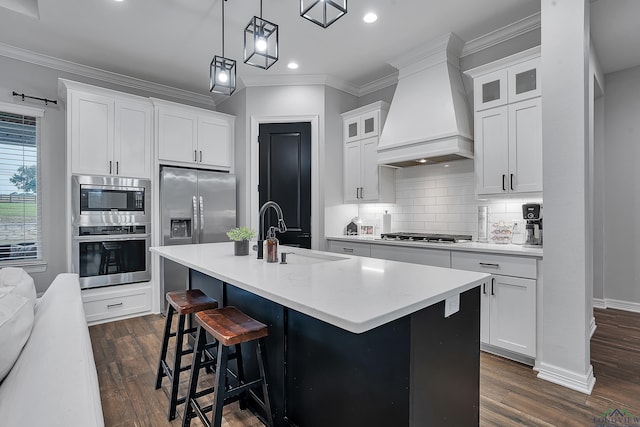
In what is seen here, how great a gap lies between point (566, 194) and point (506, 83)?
116 centimetres

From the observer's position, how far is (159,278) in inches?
159

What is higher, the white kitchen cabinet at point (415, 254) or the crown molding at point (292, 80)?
the crown molding at point (292, 80)

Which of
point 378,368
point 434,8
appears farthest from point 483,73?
point 378,368

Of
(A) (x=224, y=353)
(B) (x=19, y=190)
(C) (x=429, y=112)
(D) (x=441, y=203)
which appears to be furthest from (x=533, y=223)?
(B) (x=19, y=190)

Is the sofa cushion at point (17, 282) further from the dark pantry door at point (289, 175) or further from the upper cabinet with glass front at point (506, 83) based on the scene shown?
the upper cabinet with glass front at point (506, 83)

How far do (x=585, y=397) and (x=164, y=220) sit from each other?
165 inches

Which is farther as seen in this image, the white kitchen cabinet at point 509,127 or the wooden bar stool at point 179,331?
the white kitchen cabinet at point 509,127

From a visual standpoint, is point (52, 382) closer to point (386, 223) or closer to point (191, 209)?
point (191, 209)

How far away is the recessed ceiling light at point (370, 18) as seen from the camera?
3.02m

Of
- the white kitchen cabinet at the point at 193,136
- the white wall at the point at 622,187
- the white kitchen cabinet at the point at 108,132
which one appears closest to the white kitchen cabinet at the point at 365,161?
the white kitchen cabinet at the point at 193,136

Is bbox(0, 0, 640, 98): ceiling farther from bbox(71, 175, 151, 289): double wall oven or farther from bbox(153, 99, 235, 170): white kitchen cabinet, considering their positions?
bbox(71, 175, 151, 289): double wall oven

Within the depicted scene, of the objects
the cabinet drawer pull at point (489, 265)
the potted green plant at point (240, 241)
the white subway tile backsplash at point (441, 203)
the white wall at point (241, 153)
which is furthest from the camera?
the white wall at point (241, 153)

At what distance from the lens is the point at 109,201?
3715 mm

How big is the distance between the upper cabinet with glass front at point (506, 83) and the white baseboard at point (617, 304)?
3.03m
